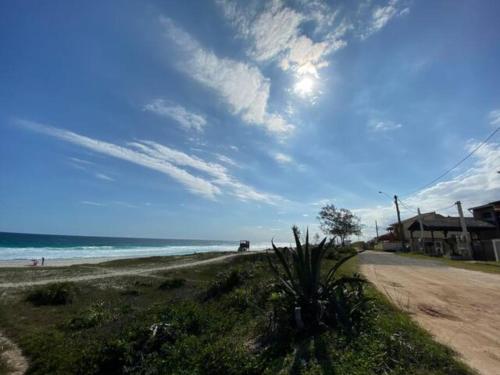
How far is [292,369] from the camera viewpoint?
12.3 ft

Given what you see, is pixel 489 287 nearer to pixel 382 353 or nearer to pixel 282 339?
pixel 382 353

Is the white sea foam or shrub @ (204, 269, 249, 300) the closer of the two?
shrub @ (204, 269, 249, 300)

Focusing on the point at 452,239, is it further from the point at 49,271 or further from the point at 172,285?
the point at 49,271

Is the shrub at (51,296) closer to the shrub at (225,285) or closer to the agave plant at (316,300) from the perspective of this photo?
the shrub at (225,285)

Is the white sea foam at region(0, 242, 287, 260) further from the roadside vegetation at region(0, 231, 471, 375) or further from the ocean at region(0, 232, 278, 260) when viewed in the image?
the roadside vegetation at region(0, 231, 471, 375)

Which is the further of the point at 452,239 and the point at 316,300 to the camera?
the point at 452,239

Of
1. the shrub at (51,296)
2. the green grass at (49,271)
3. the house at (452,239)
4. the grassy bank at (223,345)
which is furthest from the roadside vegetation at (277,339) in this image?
the house at (452,239)

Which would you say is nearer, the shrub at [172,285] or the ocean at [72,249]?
the shrub at [172,285]

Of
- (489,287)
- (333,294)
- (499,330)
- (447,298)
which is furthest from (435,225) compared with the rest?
(333,294)

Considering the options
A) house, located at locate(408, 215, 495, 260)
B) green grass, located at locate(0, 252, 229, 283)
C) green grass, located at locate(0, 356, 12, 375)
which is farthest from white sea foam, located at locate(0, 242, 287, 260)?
green grass, located at locate(0, 356, 12, 375)

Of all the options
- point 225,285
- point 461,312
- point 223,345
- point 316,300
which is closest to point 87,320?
point 225,285

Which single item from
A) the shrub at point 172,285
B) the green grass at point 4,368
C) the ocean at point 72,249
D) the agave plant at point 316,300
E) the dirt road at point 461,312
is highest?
the ocean at point 72,249

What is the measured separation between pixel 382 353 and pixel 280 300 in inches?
79.0

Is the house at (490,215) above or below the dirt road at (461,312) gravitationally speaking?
above
